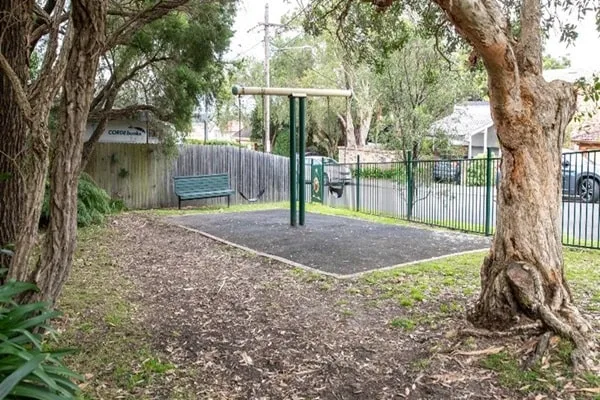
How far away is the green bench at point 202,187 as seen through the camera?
1391 cm

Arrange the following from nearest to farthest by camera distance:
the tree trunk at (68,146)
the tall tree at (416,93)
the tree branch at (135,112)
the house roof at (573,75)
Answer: the tree trunk at (68,146) → the house roof at (573,75) → the tree branch at (135,112) → the tall tree at (416,93)

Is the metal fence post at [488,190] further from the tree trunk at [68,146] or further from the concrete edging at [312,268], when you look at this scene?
the tree trunk at [68,146]

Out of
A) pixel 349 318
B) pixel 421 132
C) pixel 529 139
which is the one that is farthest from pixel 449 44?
pixel 421 132

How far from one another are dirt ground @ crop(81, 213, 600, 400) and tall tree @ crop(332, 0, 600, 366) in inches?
16.0

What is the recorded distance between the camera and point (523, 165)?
4.08 m

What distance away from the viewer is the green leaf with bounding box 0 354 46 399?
206 cm

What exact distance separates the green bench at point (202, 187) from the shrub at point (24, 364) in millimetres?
11002

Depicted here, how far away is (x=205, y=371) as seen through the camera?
3.64 meters

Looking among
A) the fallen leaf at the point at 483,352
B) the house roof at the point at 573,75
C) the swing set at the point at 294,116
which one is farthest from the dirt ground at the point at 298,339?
the swing set at the point at 294,116

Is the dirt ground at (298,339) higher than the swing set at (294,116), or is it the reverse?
the swing set at (294,116)

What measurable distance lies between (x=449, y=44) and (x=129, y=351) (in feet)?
18.5

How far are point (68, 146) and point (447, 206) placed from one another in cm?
910

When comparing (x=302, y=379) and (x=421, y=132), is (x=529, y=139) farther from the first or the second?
(x=421, y=132)

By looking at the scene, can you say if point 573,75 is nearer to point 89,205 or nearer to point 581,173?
point 581,173
